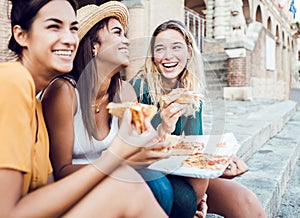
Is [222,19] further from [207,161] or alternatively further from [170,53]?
[207,161]

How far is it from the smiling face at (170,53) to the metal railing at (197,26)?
9.34 meters

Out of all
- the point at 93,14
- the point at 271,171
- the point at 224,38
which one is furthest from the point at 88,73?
the point at 224,38

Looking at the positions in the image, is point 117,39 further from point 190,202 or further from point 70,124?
point 190,202

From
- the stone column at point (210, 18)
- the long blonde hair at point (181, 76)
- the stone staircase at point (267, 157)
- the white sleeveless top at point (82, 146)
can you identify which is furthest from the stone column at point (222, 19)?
the white sleeveless top at point (82, 146)

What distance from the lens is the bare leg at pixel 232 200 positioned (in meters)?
1.67

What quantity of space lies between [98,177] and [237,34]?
9.17m

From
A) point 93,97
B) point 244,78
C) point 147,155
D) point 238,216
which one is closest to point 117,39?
point 93,97

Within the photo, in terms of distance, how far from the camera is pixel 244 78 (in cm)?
882

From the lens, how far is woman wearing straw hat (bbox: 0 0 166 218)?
0.88 metres

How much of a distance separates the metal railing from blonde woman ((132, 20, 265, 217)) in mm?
9306

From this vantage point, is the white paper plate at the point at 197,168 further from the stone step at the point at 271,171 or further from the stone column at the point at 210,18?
the stone column at the point at 210,18

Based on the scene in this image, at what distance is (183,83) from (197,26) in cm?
1136

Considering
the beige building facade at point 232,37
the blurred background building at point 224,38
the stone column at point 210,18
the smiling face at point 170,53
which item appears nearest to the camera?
the smiling face at point 170,53

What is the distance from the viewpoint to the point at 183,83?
1.85 metres
